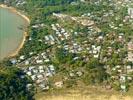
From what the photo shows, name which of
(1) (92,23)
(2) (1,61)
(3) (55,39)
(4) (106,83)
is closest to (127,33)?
(1) (92,23)

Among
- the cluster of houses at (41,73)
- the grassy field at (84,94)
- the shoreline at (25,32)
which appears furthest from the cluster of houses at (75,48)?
the shoreline at (25,32)

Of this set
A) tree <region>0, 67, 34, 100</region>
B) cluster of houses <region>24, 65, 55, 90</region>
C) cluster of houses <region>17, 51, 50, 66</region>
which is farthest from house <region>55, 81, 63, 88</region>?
cluster of houses <region>17, 51, 50, 66</region>

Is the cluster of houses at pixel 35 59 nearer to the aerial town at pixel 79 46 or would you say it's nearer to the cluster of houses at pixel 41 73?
the aerial town at pixel 79 46

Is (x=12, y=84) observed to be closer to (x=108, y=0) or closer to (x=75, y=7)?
(x=75, y=7)

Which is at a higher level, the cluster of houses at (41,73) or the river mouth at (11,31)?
the river mouth at (11,31)

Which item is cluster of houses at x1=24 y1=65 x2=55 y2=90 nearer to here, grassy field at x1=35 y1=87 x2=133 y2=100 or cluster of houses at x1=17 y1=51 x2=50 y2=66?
cluster of houses at x1=17 y1=51 x2=50 y2=66

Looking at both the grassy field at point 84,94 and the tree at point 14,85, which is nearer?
the tree at point 14,85

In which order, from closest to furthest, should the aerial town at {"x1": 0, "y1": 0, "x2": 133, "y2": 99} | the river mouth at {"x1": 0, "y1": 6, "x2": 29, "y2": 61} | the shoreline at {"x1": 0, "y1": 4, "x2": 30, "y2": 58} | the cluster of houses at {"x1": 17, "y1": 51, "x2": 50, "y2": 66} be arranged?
the aerial town at {"x1": 0, "y1": 0, "x2": 133, "y2": 99}
the cluster of houses at {"x1": 17, "y1": 51, "x2": 50, "y2": 66}
the shoreline at {"x1": 0, "y1": 4, "x2": 30, "y2": 58}
the river mouth at {"x1": 0, "y1": 6, "x2": 29, "y2": 61}
